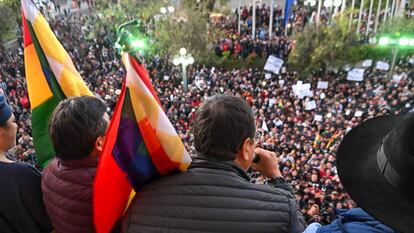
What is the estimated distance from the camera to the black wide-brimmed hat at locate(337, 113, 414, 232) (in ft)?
4.36

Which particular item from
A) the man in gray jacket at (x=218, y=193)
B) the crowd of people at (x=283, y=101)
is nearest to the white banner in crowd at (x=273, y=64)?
the crowd of people at (x=283, y=101)

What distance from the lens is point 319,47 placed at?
54.9 ft

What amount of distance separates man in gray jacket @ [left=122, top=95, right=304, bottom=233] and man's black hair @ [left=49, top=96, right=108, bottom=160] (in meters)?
0.45

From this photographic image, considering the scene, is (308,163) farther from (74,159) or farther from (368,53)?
(368,53)

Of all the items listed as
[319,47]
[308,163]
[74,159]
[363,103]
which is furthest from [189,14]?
[74,159]

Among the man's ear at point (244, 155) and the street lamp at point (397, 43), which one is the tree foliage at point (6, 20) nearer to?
the street lamp at point (397, 43)

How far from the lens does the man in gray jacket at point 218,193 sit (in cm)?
166

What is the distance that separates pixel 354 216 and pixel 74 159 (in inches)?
59.2

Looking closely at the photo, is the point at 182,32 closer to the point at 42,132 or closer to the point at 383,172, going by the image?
the point at 42,132

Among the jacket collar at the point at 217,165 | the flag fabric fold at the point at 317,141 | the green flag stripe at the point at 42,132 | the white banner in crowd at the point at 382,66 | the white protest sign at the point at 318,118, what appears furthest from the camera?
the white banner in crowd at the point at 382,66

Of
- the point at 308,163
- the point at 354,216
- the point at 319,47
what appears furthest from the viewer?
the point at 319,47

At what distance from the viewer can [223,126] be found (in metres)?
1.78

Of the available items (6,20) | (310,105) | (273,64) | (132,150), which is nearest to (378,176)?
(132,150)

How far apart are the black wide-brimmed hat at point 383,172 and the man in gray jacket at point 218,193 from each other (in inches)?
13.3
